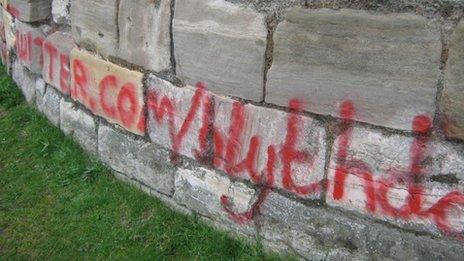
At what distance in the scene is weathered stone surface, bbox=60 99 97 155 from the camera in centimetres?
373

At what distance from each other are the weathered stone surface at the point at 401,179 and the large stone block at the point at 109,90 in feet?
4.22

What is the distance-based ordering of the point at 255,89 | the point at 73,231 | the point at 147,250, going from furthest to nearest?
1. the point at 73,231
2. the point at 147,250
3. the point at 255,89

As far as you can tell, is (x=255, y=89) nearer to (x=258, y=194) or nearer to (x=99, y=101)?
(x=258, y=194)

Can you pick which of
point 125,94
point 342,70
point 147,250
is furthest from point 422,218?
point 125,94

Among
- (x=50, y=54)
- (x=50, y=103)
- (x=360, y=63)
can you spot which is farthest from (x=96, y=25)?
(x=360, y=63)

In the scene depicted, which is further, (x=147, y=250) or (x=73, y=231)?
(x=73, y=231)

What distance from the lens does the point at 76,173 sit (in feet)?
11.9

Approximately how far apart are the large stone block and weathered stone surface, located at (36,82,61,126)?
0.29m

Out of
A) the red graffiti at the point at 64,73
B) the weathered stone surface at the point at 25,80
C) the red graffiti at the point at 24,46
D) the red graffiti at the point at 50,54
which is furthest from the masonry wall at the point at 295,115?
the weathered stone surface at the point at 25,80

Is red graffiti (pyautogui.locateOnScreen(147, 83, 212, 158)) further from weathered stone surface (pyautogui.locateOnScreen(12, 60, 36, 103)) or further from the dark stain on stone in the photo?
weathered stone surface (pyautogui.locateOnScreen(12, 60, 36, 103))

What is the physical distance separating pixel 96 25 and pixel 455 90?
85.3 inches

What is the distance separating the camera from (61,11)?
158 inches

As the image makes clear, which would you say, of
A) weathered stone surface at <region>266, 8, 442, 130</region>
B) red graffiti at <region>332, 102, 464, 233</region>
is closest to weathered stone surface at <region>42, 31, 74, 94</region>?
weathered stone surface at <region>266, 8, 442, 130</region>

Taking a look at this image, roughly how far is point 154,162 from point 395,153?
144 centimetres
